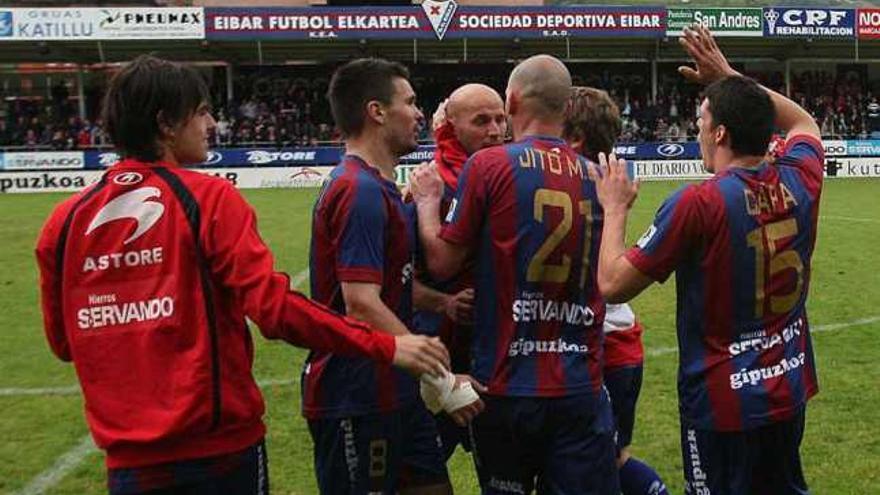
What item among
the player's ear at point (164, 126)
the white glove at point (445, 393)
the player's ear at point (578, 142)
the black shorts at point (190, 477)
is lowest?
the black shorts at point (190, 477)

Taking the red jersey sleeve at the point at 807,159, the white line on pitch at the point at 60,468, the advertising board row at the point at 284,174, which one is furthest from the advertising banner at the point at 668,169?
the red jersey sleeve at the point at 807,159

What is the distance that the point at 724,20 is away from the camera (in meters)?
33.1

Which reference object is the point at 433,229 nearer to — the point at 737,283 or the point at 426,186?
the point at 426,186

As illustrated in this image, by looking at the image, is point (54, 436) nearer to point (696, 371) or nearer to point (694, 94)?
point (696, 371)

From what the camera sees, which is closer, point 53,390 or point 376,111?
point 376,111

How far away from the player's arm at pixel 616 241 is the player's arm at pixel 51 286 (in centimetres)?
169

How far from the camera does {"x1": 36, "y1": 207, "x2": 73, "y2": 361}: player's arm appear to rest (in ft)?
8.56

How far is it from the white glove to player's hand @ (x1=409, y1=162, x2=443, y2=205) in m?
0.81

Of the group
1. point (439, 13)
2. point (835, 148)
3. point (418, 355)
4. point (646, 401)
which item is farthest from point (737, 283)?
point (439, 13)

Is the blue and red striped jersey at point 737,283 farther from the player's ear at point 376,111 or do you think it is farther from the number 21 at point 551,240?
the player's ear at point 376,111

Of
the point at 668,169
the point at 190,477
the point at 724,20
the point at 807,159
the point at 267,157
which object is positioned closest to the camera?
the point at 190,477

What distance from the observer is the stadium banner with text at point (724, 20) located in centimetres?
3291

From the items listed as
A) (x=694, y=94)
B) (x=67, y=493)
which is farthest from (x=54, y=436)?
(x=694, y=94)

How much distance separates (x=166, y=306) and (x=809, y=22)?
113 feet
